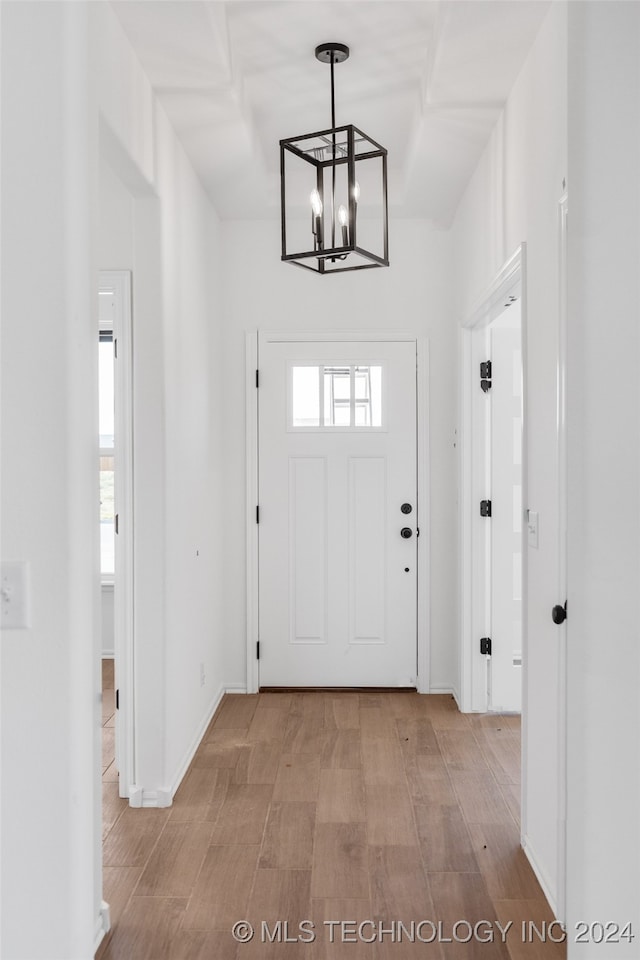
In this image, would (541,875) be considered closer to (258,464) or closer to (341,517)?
(341,517)

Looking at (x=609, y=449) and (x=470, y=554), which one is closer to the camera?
(x=609, y=449)

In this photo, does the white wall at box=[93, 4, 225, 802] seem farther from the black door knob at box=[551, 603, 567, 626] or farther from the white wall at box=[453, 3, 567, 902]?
the black door knob at box=[551, 603, 567, 626]

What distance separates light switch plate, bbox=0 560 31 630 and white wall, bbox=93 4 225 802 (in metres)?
1.49

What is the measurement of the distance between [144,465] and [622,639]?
6.76 feet

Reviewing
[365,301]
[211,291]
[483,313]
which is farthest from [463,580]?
[211,291]

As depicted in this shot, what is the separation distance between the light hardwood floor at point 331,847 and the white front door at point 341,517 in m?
0.57

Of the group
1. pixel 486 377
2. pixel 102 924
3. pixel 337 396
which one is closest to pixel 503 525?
pixel 486 377

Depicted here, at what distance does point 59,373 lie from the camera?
127 centimetres

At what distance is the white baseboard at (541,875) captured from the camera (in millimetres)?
2047

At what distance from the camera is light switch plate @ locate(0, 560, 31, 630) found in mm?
1235

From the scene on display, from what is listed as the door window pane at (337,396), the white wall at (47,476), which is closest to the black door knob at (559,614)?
the white wall at (47,476)

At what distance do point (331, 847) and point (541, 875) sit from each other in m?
0.68

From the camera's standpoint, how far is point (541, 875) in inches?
86.6

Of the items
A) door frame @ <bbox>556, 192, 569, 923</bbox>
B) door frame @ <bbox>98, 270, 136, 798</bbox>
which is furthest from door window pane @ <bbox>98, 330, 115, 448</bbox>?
door frame @ <bbox>556, 192, 569, 923</bbox>
